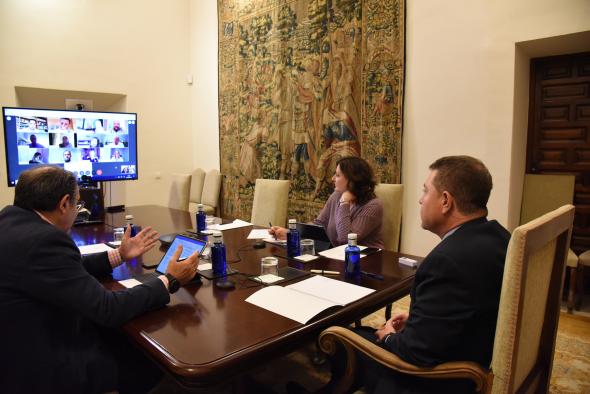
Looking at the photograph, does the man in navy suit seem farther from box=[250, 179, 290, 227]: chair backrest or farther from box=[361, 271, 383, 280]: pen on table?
box=[250, 179, 290, 227]: chair backrest

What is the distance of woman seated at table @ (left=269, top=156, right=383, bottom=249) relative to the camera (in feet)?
7.76

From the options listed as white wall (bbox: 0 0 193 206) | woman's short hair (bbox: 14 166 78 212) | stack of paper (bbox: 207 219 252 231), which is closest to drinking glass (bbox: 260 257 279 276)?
woman's short hair (bbox: 14 166 78 212)

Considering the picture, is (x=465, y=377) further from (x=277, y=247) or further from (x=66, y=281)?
(x=277, y=247)

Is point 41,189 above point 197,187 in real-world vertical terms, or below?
above

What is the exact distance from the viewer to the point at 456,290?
1105 millimetres

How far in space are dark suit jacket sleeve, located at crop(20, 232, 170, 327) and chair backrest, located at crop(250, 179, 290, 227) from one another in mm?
1980

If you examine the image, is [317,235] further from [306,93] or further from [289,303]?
[306,93]

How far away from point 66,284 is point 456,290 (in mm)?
→ 1084

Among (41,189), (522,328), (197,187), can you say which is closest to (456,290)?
(522,328)

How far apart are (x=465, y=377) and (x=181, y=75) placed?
5.93m

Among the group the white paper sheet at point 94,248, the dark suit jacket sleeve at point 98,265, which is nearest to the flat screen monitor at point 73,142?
the white paper sheet at point 94,248

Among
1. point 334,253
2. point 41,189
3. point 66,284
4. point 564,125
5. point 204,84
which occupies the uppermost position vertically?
point 204,84

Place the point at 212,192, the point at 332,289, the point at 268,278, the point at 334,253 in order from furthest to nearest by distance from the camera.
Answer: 1. the point at 212,192
2. the point at 334,253
3. the point at 268,278
4. the point at 332,289

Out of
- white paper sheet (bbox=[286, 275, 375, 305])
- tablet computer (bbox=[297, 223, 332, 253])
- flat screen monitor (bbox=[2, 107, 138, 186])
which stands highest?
flat screen monitor (bbox=[2, 107, 138, 186])
